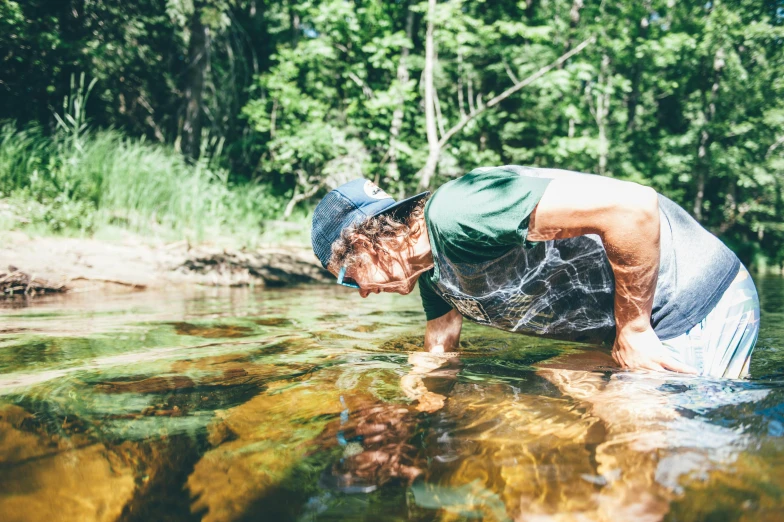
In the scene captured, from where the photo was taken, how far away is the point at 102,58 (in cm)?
1022

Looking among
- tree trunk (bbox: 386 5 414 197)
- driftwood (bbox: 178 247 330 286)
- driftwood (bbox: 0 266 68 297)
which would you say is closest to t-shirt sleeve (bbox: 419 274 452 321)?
driftwood (bbox: 0 266 68 297)

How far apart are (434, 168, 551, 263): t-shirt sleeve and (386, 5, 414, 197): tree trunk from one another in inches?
451

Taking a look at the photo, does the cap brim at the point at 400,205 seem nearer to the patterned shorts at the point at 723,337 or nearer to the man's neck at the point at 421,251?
the man's neck at the point at 421,251

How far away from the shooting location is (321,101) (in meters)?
13.6

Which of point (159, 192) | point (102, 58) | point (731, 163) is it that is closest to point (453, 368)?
point (159, 192)

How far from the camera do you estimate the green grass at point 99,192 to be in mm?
6109

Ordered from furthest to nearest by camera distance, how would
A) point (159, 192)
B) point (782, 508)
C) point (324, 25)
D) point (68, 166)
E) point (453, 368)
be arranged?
point (324, 25) < point (159, 192) < point (68, 166) < point (453, 368) < point (782, 508)

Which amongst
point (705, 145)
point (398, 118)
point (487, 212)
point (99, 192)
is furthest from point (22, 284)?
point (705, 145)

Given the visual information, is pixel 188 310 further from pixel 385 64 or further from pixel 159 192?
pixel 385 64

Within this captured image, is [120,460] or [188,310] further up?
[120,460]

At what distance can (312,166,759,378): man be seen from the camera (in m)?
1.68

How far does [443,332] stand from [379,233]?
809 millimetres

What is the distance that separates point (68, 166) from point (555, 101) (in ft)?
41.1

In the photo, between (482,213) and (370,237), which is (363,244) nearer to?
(370,237)
